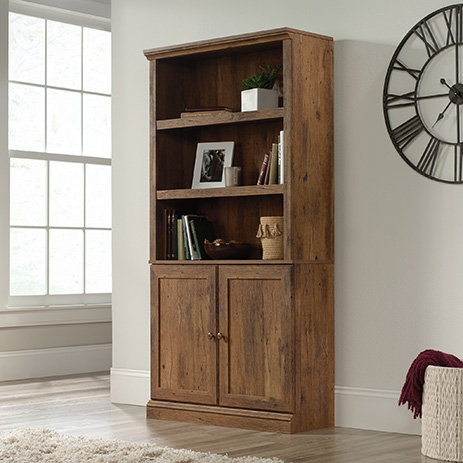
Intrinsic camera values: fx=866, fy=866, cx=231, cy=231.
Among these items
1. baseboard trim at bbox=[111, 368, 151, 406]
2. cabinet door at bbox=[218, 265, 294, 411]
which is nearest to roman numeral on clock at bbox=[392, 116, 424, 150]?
cabinet door at bbox=[218, 265, 294, 411]

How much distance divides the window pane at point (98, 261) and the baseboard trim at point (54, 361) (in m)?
0.44

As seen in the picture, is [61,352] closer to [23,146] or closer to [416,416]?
[23,146]

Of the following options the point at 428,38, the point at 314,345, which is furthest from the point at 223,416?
the point at 428,38

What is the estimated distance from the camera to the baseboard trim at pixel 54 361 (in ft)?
19.0

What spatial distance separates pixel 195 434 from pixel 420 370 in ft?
3.54

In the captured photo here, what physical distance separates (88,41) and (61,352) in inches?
89.2

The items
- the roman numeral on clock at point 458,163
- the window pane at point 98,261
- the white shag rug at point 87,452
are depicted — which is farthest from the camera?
the window pane at point 98,261

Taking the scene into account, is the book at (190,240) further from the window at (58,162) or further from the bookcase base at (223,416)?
the window at (58,162)

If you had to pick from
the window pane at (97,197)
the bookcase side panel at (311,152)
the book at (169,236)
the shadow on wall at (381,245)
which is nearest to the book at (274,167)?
the bookcase side panel at (311,152)

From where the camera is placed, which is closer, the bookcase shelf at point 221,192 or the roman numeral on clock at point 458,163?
the roman numeral on clock at point 458,163

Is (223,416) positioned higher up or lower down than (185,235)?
lower down

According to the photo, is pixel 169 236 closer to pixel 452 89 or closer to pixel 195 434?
pixel 195 434

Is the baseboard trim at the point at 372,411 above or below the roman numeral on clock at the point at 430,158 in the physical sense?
below

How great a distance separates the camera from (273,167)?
4.20 m
